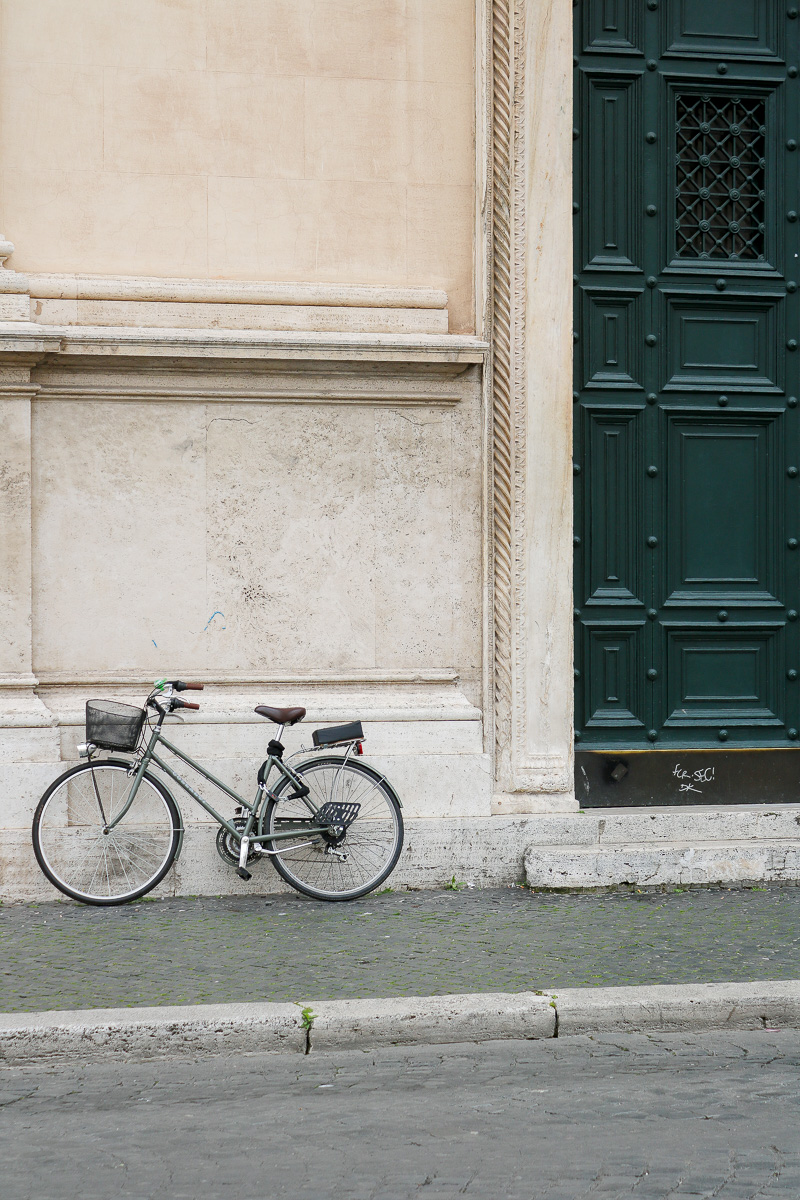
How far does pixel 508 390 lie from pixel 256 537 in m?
1.69

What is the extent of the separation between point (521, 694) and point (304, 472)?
1.79 meters

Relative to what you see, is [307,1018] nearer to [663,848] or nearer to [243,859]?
[243,859]

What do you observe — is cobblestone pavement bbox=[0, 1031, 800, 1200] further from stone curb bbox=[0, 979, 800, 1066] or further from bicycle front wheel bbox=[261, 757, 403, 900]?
bicycle front wheel bbox=[261, 757, 403, 900]

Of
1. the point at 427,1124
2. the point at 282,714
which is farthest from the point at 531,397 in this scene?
the point at 427,1124

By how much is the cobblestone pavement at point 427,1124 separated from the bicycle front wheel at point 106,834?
84.8 inches

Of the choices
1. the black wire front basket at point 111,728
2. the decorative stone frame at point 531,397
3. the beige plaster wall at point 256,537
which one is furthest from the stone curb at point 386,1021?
the beige plaster wall at point 256,537

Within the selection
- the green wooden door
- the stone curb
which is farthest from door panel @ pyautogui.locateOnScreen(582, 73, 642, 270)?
the stone curb

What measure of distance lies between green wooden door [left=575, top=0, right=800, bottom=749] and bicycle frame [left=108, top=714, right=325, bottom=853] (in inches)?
75.1

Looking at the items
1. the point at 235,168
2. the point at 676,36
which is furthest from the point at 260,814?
the point at 676,36

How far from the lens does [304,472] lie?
24.1 feet

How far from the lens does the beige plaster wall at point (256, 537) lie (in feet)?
23.5

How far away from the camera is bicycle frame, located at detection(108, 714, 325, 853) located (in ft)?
22.0

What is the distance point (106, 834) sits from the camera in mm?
6699

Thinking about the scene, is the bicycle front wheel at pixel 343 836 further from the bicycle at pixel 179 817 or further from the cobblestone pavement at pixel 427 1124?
the cobblestone pavement at pixel 427 1124
